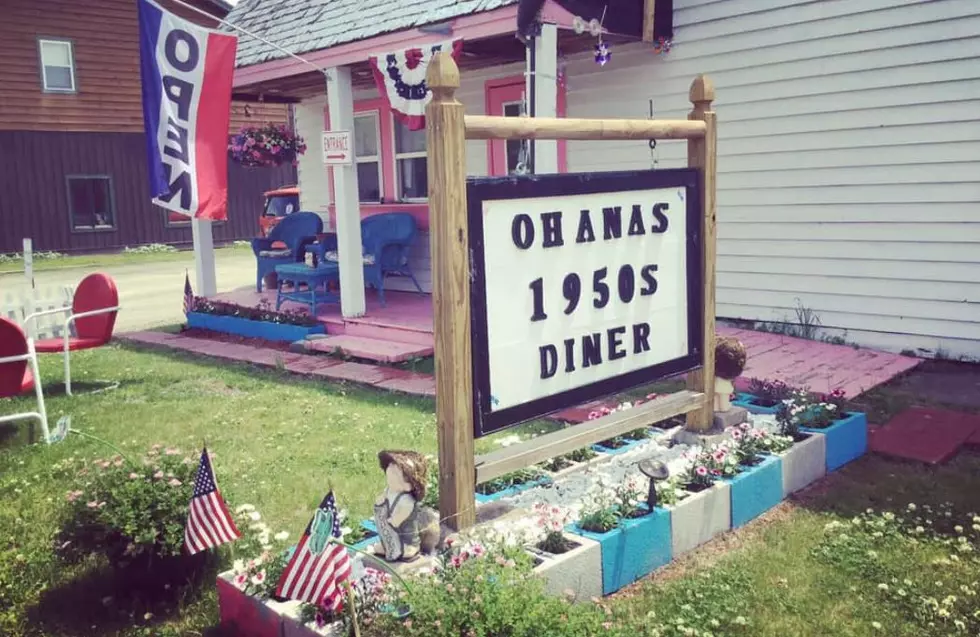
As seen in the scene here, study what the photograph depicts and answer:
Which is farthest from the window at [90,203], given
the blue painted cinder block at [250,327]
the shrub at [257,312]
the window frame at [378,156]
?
the blue painted cinder block at [250,327]

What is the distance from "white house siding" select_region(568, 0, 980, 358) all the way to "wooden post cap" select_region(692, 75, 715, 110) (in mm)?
3701

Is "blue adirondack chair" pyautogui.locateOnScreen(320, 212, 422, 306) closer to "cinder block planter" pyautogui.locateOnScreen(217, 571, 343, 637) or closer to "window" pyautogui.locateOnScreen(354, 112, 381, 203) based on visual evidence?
"window" pyautogui.locateOnScreen(354, 112, 381, 203)

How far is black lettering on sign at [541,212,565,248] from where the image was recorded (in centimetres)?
371

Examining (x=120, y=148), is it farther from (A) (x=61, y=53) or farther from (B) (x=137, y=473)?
(B) (x=137, y=473)

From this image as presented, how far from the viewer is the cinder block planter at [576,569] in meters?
3.21

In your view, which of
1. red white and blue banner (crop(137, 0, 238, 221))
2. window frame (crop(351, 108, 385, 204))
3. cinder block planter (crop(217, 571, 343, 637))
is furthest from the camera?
window frame (crop(351, 108, 385, 204))

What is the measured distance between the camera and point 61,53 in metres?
22.7

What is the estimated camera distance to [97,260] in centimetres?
2159

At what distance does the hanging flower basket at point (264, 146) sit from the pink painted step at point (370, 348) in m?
4.61

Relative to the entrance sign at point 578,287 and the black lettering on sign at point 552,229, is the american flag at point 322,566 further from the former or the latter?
the black lettering on sign at point 552,229

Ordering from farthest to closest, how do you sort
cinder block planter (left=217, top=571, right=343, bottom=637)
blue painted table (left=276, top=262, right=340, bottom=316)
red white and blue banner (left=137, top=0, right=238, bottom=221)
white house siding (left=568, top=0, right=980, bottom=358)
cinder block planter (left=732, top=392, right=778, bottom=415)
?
1. blue painted table (left=276, top=262, right=340, bottom=316)
2. red white and blue banner (left=137, top=0, right=238, bottom=221)
3. white house siding (left=568, top=0, right=980, bottom=358)
4. cinder block planter (left=732, top=392, right=778, bottom=415)
5. cinder block planter (left=217, top=571, right=343, bottom=637)

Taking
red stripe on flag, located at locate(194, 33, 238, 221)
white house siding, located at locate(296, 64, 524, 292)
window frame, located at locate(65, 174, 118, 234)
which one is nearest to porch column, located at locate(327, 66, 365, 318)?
white house siding, located at locate(296, 64, 524, 292)

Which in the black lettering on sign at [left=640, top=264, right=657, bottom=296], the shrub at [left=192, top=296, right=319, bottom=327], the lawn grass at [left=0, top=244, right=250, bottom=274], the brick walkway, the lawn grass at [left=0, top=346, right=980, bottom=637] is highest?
the black lettering on sign at [left=640, top=264, right=657, bottom=296]

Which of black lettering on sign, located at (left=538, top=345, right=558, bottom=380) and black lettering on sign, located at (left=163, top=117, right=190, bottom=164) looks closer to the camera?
black lettering on sign, located at (left=538, top=345, right=558, bottom=380)
